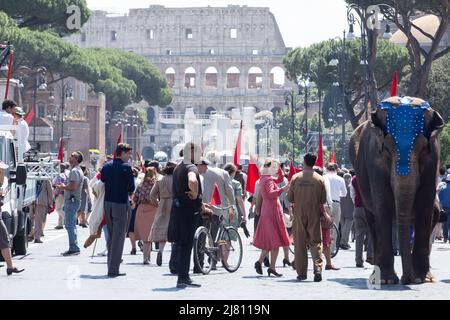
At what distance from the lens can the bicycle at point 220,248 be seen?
19078 mm

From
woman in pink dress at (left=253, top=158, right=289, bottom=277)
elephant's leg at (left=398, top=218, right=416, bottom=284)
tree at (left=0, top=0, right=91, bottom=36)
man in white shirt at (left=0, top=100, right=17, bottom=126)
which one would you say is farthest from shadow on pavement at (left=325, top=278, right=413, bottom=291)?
tree at (left=0, top=0, right=91, bottom=36)

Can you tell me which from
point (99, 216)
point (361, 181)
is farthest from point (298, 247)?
point (99, 216)

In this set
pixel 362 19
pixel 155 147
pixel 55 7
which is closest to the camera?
pixel 362 19

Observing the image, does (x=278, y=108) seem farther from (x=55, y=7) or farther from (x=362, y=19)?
(x=362, y=19)

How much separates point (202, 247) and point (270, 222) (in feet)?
3.62

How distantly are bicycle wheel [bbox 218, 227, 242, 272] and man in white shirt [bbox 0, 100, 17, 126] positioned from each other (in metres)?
4.00

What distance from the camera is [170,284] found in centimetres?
1773

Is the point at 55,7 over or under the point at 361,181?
over

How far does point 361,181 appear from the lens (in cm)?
1877

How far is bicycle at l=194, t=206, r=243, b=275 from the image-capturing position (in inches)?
751

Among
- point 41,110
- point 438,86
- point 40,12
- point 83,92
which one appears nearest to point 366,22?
point 40,12

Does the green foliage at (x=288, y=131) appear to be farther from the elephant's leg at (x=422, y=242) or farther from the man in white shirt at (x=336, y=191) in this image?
the elephant's leg at (x=422, y=242)

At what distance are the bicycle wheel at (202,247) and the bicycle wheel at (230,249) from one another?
0.75ft

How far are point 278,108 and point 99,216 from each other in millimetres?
174360
